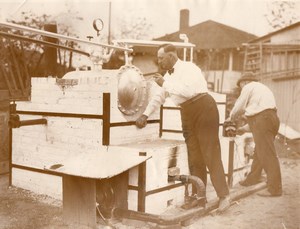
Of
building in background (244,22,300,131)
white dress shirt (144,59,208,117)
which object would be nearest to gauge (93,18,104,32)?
white dress shirt (144,59,208,117)

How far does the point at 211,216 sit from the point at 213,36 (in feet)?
55.8

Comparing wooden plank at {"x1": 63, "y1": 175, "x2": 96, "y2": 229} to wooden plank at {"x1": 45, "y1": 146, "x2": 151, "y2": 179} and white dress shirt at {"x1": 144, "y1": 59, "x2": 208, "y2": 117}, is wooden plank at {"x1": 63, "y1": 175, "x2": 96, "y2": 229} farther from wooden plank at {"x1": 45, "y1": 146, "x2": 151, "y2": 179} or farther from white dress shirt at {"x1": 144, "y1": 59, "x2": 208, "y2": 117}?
white dress shirt at {"x1": 144, "y1": 59, "x2": 208, "y2": 117}

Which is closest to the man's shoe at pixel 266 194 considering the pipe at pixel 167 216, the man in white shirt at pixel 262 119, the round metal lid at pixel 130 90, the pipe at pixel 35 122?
the man in white shirt at pixel 262 119

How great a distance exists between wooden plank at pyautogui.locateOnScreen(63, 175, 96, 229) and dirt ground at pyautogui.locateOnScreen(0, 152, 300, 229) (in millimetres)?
265

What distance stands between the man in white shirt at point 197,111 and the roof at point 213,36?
1481cm

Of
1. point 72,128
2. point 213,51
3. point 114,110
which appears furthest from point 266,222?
point 213,51

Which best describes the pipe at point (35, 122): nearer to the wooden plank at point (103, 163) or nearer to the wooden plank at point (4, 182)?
the wooden plank at point (103, 163)

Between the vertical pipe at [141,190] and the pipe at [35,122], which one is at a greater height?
Result: the pipe at [35,122]

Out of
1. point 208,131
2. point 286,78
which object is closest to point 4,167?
point 208,131

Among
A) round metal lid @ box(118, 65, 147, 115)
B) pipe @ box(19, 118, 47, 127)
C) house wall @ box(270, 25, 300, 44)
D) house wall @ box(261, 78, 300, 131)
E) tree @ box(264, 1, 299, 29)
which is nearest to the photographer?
round metal lid @ box(118, 65, 147, 115)

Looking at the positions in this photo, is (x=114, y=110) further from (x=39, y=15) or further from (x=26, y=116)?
(x=39, y=15)

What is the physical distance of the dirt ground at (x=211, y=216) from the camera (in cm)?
385

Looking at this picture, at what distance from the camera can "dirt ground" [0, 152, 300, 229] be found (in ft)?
12.6

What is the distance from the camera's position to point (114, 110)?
14.0 feet
